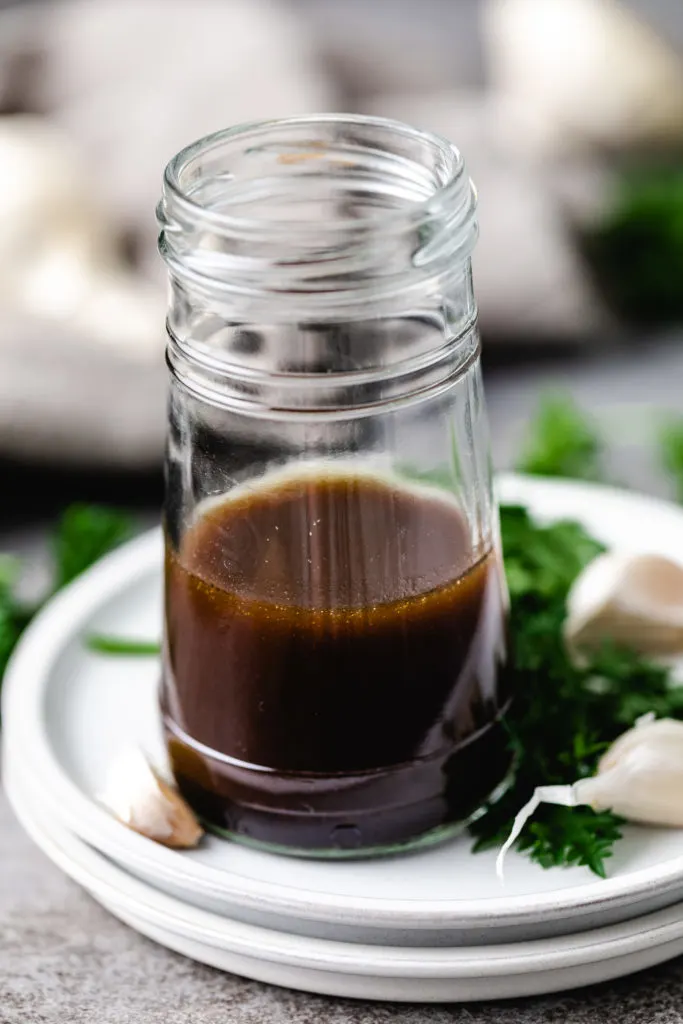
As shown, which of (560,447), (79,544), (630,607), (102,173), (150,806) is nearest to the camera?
(150,806)

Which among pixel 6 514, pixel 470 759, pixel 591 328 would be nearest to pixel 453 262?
pixel 470 759

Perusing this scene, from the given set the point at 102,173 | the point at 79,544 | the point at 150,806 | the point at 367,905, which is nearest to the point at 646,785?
the point at 367,905

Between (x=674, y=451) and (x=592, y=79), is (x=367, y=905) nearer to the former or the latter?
(x=674, y=451)

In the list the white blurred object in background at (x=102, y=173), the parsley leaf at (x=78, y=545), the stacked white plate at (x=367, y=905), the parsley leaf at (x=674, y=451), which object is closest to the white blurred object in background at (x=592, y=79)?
the white blurred object in background at (x=102, y=173)

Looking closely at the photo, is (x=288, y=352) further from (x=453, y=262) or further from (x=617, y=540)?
(x=617, y=540)

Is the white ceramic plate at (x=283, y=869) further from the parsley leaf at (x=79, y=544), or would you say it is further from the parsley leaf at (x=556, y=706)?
the parsley leaf at (x=79, y=544)

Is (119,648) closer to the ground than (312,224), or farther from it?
closer to the ground
